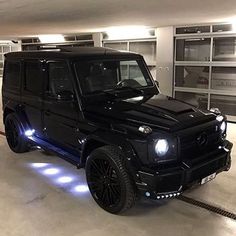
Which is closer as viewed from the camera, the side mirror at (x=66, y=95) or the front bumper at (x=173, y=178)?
the front bumper at (x=173, y=178)

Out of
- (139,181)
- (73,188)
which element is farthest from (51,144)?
(139,181)

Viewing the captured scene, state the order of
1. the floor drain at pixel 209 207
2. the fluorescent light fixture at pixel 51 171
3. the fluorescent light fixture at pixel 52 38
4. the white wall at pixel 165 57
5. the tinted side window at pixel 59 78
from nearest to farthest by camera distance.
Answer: the floor drain at pixel 209 207, the tinted side window at pixel 59 78, the fluorescent light fixture at pixel 51 171, the white wall at pixel 165 57, the fluorescent light fixture at pixel 52 38

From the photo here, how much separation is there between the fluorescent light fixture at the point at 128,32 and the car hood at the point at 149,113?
510 centimetres

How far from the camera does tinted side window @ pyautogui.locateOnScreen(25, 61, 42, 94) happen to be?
408 centimetres

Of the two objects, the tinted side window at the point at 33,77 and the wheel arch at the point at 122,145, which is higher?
the tinted side window at the point at 33,77

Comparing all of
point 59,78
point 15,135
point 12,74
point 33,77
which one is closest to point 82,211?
point 59,78

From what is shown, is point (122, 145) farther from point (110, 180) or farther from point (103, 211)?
point (103, 211)

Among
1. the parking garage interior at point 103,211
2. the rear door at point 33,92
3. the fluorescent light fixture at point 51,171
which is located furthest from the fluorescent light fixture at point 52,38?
the fluorescent light fixture at point 51,171

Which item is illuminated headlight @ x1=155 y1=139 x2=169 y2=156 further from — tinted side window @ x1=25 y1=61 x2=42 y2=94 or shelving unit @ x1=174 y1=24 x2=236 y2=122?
shelving unit @ x1=174 y1=24 x2=236 y2=122

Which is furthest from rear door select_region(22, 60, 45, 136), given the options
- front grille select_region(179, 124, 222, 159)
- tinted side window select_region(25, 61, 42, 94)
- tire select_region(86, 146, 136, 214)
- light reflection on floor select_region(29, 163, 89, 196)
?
front grille select_region(179, 124, 222, 159)

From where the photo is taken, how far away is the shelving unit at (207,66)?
22.7 ft

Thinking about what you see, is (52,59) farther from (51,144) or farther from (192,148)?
(192,148)

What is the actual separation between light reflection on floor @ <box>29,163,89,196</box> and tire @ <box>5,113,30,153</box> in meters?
0.47

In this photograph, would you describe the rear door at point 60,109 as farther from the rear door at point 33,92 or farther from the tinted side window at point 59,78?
the rear door at point 33,92
